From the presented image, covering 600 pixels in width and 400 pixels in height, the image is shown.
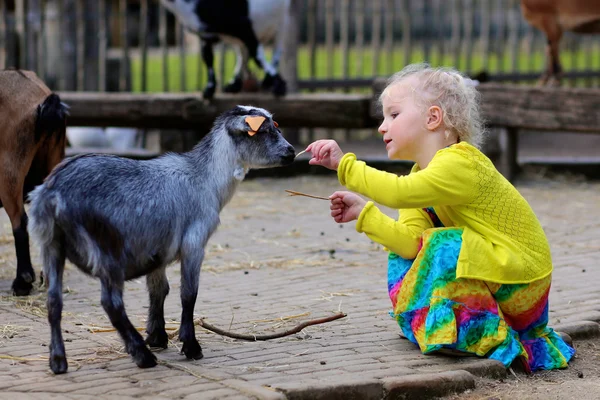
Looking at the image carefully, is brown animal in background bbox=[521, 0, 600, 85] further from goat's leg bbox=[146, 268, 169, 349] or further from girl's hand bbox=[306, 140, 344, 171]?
goat's leg bbox=[146, 268, 169, 349]

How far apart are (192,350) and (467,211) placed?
4.07ft

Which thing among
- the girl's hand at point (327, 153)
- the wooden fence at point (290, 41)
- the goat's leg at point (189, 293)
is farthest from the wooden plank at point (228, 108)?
the goat's leg at point (189, 293)

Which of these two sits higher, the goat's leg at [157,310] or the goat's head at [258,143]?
the goat's head at [258,143]

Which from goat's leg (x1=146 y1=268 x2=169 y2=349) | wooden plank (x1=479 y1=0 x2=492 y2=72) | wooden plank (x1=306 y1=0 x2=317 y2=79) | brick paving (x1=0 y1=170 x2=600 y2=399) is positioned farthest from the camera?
wooden plank (x1=479 y1=0 x2=492 y2=72)

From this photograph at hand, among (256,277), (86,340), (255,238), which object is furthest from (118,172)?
(255,238)

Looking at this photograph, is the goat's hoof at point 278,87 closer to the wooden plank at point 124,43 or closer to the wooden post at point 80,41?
the wooden plank at point 124,43

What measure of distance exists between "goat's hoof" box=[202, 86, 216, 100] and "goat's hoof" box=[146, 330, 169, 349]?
544 centimetres

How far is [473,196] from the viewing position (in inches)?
152

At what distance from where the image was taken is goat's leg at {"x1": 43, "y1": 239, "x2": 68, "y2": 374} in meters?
3.62

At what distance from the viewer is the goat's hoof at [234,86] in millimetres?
9516

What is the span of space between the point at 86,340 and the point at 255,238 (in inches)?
114

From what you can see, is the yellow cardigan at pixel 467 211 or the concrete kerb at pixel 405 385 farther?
the yellow cardigan at pixel 467 211

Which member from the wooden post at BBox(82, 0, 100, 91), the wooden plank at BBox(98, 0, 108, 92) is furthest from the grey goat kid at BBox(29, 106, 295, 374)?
the wooden post at BBox(82, 0, 100, 91)

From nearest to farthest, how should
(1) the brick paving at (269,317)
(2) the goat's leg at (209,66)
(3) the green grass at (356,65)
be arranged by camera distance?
1. (1) the brick paving at (269,317)
2. (2) the goat's leg at (209,66)
3. (3) the green grass at (356,65)
